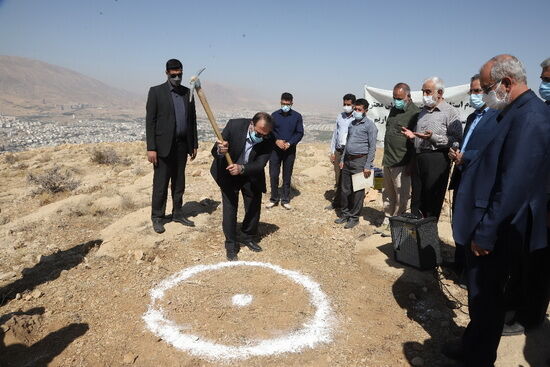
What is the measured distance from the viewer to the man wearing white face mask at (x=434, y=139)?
4492 mm

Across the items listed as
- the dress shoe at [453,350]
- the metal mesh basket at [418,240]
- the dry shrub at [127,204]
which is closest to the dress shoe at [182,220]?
the dry shrub at [127,204]

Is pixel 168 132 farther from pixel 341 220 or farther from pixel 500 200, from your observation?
pixel 500 200

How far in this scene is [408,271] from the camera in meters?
4.43

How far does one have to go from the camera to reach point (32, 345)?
3.01m

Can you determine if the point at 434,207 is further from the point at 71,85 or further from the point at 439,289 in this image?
the point at 71,85

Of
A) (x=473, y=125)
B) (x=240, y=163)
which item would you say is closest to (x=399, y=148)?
(x=473, y=125)

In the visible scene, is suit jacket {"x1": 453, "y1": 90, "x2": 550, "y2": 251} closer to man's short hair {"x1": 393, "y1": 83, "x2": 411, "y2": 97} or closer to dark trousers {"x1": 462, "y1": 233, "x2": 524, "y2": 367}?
dark trousers {"x1": 462, "y1": 233, "x2": 524, "y2": 367}

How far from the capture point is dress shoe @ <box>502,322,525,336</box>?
3.04 meters

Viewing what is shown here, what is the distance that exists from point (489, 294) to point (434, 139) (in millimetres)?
2572

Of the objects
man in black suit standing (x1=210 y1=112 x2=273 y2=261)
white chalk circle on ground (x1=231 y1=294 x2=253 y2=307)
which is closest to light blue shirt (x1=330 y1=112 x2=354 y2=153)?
man in black suit standing (x1=210 y1=112 x2=273 y2=261)

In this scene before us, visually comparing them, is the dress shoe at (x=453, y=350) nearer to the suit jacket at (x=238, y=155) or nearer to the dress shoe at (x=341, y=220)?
the suit jacket at (x=238, y=155)

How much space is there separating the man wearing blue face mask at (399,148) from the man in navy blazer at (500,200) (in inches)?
107

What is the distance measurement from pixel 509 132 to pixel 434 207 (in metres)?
2.77

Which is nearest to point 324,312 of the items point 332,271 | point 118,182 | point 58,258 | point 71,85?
point 332,271
